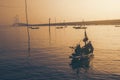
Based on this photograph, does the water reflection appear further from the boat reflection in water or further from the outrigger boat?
the outrigger boat

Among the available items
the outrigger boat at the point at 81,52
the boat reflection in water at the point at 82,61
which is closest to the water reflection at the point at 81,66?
the boat reflection in water at the point at 82,61

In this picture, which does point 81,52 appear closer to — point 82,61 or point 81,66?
point 82,61

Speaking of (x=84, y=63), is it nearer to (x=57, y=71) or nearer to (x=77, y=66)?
(x=77, y=66)

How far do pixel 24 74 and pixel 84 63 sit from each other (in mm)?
13286

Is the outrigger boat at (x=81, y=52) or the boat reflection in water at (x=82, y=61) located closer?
the boat reflection in water at (x=82, y=61)

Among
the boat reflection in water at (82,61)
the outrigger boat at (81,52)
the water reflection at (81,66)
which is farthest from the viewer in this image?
the outrigger boat at (81,52)

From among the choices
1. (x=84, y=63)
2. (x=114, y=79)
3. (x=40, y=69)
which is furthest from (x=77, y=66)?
(x=114, y=79)

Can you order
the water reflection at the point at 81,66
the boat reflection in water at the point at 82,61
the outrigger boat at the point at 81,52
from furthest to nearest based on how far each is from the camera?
the outrigger boat at the point at 81,52 < the boat reflection in water at the point at 82,61 < the water reflection at the point at 81,66

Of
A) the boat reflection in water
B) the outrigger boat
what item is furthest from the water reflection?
the outrigger boat

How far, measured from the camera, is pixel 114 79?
116 ft

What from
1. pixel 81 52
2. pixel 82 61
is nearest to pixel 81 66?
pixel 82 61

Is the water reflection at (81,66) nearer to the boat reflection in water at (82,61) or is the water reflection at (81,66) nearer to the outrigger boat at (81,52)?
the boat reflection in water at (82,61)

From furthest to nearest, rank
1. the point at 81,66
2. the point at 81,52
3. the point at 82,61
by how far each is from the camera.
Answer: the point at 81,52
the point at 82,61
the point at 81,66

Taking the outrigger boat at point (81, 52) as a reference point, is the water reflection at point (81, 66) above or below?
below
